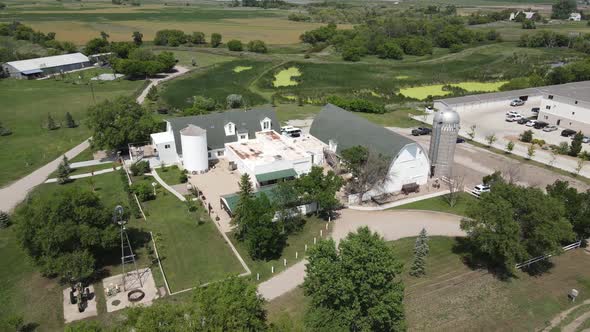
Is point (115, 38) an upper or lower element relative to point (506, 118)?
upper

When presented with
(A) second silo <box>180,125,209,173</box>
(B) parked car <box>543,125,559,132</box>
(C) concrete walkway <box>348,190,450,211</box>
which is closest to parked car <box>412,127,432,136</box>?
(B) parked car <box>543,125,559,132</box>

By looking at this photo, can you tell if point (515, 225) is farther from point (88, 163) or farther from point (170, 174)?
point (88, 163)

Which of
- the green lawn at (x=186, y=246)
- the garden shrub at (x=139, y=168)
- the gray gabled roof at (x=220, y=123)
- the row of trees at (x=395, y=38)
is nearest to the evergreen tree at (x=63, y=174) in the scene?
the garden shrub at (x=139, y=168)

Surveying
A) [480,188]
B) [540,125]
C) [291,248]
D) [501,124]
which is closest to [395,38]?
[501,124]

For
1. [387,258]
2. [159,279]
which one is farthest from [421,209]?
[159,279]

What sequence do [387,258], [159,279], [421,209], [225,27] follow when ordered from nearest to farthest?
1. [387,258]
2. [159,279]
3. [421,209]
4. [225,27]

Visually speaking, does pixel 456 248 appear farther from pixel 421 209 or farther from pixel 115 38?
pixel 115 38
